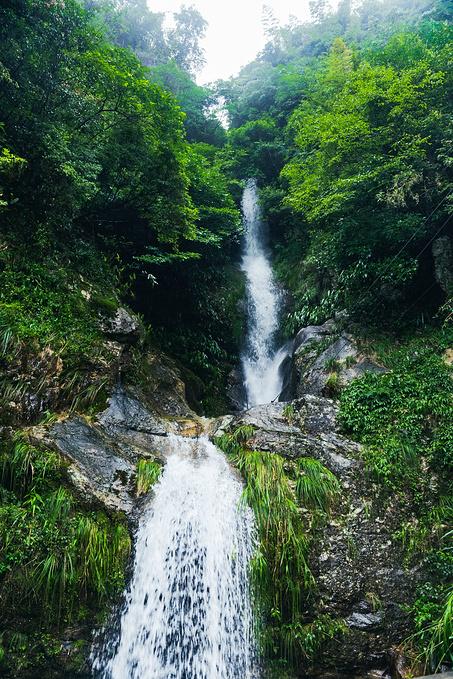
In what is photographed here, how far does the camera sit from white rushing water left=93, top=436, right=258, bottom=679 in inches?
168

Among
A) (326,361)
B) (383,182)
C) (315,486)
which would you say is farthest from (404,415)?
(383,182)

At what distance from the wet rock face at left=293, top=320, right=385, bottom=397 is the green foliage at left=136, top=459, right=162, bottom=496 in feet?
12.8

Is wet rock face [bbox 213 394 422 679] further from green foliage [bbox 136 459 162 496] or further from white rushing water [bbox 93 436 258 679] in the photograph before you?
green foliage [bbox 136 459 162 496]

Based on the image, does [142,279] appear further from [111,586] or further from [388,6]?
[388,6]

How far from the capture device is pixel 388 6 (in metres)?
29.4

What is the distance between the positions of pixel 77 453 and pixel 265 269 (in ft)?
38.5

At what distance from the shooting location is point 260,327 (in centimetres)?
1300

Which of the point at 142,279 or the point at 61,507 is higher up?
the point at 142,279

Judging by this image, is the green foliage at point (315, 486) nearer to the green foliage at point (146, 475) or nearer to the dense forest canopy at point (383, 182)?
the green foliage at point (146, 475)

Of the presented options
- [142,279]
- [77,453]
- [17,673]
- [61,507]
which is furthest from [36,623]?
[142,279]

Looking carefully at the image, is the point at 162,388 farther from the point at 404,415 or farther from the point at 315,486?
the point at 404,415

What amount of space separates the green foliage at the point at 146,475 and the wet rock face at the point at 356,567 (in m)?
1.65

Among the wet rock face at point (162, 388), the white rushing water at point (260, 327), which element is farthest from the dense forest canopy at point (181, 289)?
the white rushing water at point (260, 327)

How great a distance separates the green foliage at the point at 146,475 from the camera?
534 cm
